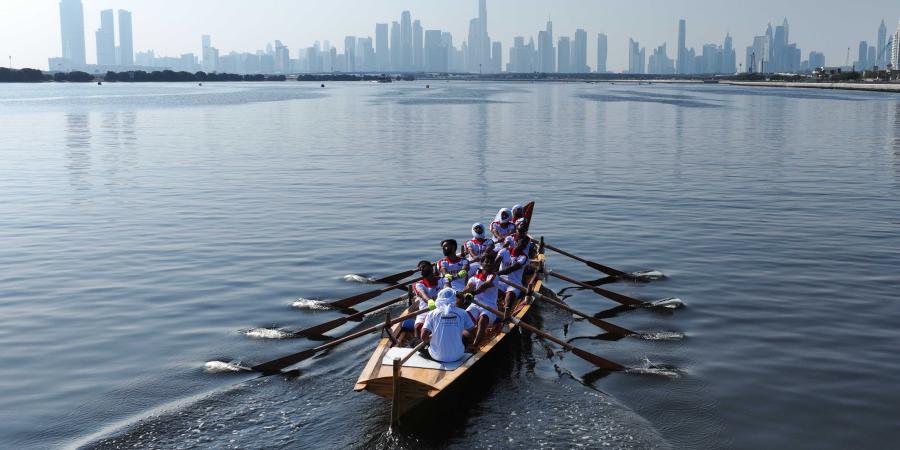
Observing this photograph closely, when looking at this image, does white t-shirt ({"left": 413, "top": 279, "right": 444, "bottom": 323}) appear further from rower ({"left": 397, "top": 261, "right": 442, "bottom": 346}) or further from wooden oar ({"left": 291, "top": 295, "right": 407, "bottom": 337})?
wooden oar ({"left": 291, "top": 295, "right": 407, "bottom": 337})

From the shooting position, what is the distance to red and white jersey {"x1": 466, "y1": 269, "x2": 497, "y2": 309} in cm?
1889

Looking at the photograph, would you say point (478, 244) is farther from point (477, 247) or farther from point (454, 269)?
point (454, 269)

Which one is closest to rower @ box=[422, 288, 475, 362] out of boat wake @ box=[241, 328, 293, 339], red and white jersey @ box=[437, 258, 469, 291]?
red and white jersey @ box=[437, 258, 469, 291]

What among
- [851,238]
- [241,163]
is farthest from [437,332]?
[241,163]

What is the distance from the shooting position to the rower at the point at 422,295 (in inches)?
675

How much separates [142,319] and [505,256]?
30.8ft

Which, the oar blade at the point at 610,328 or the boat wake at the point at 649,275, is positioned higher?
the boat wake at the point at 649,275

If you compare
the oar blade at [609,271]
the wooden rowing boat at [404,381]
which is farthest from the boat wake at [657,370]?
the oar blade at [609,271]

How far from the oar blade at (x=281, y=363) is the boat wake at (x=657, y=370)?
679 centimetres

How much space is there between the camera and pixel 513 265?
845 inches

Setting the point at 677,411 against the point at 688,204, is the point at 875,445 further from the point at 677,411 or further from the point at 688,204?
the point at 688,204

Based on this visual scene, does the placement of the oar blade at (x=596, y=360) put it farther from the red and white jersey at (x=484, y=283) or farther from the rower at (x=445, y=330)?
the rower at (x=445, y=330)

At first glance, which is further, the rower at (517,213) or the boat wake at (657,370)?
the rower at (517,213)

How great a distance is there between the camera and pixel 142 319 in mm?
20750
